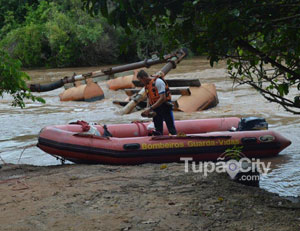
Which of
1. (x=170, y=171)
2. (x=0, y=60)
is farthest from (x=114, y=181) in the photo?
(x=0, y=60)

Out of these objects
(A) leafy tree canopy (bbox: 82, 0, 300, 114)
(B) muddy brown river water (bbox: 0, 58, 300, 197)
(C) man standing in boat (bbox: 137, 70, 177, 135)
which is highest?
(A) leafy tree canopy (bbox: 82, 0, 300, 114)

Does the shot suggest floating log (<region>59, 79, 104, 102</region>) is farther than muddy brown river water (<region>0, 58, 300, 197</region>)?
Yes

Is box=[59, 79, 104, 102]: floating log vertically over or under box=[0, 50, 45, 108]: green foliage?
under

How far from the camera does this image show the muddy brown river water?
7497mm

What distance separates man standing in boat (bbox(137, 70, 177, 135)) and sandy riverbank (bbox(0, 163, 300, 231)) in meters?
1.49

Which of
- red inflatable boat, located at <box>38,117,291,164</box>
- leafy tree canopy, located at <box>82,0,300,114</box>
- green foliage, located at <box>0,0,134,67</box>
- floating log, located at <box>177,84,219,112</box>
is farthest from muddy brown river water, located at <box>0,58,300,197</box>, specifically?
green foliage, located at <box>0,0,134,67</box>

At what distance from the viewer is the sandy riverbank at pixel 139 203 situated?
4559 mm

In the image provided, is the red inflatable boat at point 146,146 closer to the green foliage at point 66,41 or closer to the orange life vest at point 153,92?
the orange life vest at point 153,92

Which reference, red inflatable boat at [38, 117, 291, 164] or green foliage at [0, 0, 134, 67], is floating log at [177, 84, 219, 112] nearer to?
red inflatable boat at [38, 117, 291, 164]

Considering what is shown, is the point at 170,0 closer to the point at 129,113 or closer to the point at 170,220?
the point at 170,220

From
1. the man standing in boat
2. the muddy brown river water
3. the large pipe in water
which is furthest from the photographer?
the large pipe in water

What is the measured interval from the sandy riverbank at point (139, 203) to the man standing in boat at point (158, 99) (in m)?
1.49

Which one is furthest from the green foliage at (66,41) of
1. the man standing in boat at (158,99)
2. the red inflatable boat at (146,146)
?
the red inflatable boat at (146,146)

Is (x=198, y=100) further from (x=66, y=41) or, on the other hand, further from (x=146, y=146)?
(x=66, y=41)
